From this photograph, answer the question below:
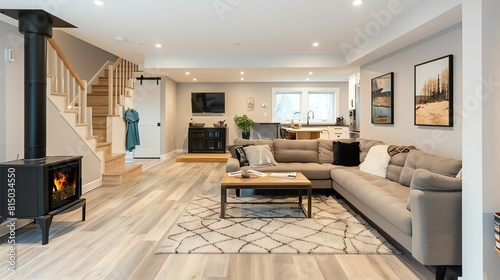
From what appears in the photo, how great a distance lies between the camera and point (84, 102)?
4.88 meters

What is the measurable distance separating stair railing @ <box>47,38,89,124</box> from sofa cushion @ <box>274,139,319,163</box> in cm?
321

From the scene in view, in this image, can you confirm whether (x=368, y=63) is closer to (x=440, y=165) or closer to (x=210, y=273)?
(x=440, y=165)

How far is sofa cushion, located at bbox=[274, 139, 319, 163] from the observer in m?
5.14

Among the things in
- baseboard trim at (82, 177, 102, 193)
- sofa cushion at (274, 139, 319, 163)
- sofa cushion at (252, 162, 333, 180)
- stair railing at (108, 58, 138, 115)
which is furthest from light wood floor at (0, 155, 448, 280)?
stair railing at (108, 58, 138, 115)

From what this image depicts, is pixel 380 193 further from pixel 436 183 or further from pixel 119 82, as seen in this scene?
pixel 119 82

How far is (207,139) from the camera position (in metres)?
9.40

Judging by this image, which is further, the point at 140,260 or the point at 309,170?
the point at 309,170

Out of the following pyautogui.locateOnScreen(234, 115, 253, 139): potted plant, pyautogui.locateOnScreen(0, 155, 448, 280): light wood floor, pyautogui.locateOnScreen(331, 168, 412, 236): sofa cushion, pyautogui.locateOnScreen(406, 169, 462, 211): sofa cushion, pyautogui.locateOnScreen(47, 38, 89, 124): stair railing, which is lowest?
pyautogui.locateOnScreen(0, 155, 448, 280): light wood floor

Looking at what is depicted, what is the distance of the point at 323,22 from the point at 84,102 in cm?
385

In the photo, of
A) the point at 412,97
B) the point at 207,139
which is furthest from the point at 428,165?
the point at 207,139

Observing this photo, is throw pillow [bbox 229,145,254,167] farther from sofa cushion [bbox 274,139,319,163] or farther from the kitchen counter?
the kitchen counter

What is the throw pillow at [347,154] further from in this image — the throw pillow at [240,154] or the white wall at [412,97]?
the throw pillow at [240,154]

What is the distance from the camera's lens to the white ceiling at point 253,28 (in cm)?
342

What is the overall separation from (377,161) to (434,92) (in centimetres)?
108
